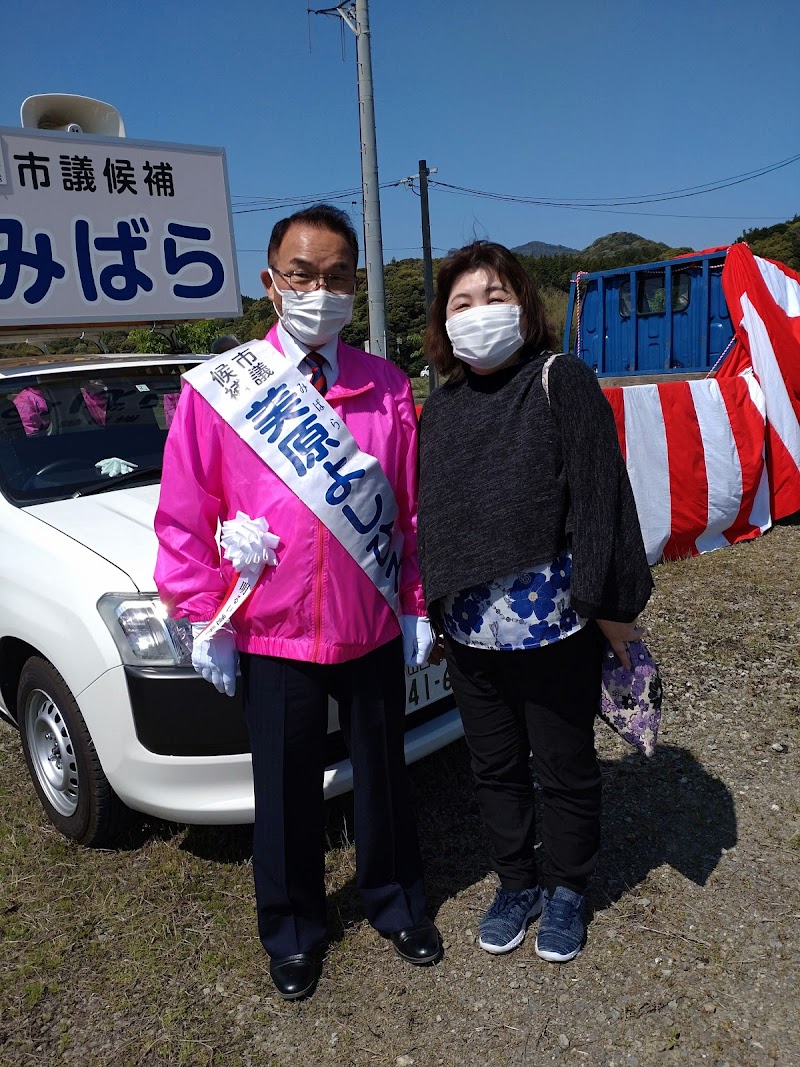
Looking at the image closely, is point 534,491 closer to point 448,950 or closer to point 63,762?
point 448,950

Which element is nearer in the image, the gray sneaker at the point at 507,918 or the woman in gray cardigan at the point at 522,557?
the woman in gray cardigan at the point at 522,557

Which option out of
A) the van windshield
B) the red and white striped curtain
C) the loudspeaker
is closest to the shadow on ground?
the van windshield

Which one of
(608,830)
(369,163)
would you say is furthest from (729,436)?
(369,163)

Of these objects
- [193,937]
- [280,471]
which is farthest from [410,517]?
[193,937]

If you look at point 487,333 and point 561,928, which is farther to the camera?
point 561,928

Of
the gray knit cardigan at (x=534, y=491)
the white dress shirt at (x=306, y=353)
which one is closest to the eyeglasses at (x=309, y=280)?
the white dress shirt at (x=306, y=353)

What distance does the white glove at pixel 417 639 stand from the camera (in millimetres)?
2184

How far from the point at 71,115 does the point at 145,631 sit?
298 centimetres

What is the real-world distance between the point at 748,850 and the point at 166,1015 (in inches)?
70.5

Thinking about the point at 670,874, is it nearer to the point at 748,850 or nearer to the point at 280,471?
the point at 748,850

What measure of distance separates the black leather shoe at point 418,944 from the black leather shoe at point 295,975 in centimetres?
24

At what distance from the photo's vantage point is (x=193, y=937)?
7.77 feet

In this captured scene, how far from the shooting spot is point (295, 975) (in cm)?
213

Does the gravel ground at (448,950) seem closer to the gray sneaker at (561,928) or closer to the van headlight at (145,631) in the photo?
the gray sneaker at (561,928)
